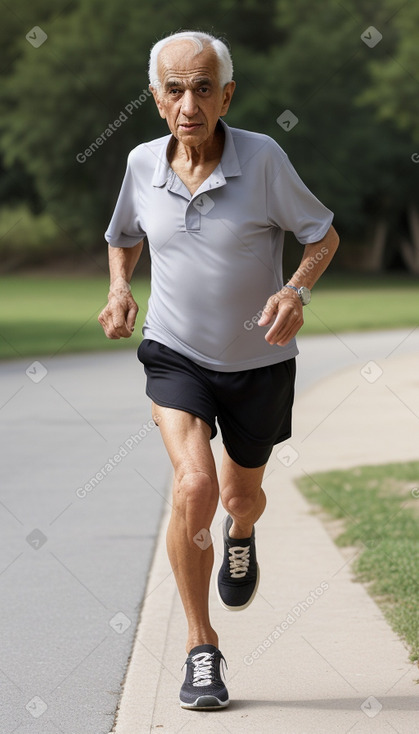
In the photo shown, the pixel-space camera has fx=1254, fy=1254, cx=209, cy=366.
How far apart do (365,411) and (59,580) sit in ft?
23.4

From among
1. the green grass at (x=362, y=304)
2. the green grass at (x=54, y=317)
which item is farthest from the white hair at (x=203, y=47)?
the green grass at (x=362, y=304)

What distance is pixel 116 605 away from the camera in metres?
5.68

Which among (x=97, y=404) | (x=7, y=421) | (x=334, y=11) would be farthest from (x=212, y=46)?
(x=334, y=11)

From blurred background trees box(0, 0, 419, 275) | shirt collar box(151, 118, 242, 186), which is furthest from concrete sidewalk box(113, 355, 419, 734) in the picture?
blurred background trees box(0, 0, 419, 275)

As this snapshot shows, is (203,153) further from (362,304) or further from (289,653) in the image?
(362,304)

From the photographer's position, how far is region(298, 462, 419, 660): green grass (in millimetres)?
5441

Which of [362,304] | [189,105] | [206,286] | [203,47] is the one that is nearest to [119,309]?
[206,286]

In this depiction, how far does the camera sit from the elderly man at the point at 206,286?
4.19 meters

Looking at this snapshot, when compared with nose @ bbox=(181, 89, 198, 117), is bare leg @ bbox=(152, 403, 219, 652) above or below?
below

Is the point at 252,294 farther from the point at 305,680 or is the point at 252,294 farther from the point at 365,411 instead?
the point at 365,411

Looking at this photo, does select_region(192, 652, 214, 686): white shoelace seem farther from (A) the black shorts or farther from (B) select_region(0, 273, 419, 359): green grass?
(B) select_region(0, 273, 419, 359): green grass

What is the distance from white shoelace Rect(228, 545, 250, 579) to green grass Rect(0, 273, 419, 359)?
15058mm

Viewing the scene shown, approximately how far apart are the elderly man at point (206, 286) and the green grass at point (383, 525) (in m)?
1.03

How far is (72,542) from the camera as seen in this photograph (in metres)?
7.09
